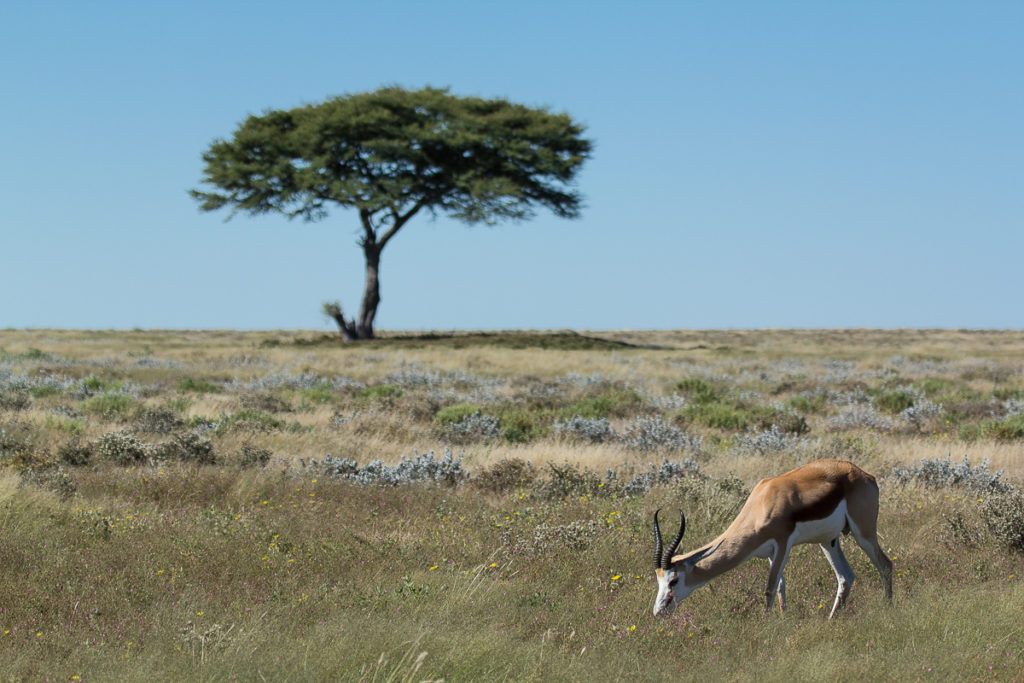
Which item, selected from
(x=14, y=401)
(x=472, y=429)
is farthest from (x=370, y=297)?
(x=472, y=429)

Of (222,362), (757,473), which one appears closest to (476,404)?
(757,473)

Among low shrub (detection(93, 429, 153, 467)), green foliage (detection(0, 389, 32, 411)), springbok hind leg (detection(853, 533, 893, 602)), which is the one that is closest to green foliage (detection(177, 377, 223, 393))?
green foliage (detection(0, 389, 32, 411))

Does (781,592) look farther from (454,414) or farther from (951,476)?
(454,414)

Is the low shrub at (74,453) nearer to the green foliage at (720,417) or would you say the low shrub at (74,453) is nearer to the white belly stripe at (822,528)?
the white belly stripe at (822,528)

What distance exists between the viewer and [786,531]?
6.30 m

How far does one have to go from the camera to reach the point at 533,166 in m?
46.3

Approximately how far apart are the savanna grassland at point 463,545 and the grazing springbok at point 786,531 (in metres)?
0.28

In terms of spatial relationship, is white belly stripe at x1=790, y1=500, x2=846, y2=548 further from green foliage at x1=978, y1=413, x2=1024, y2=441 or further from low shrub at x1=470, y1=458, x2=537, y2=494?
green foliage at x1=978, y1=413, x2=1024, y2=441

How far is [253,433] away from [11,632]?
799 centimetres

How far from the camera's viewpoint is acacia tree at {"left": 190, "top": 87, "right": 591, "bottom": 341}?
1775 inches

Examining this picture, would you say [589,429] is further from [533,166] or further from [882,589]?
[533,166]

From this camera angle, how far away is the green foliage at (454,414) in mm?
16020

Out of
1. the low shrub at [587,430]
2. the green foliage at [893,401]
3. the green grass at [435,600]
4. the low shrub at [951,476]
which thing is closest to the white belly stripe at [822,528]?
the green grass at [435,600]

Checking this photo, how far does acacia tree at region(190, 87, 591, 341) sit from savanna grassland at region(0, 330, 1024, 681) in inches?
1118
